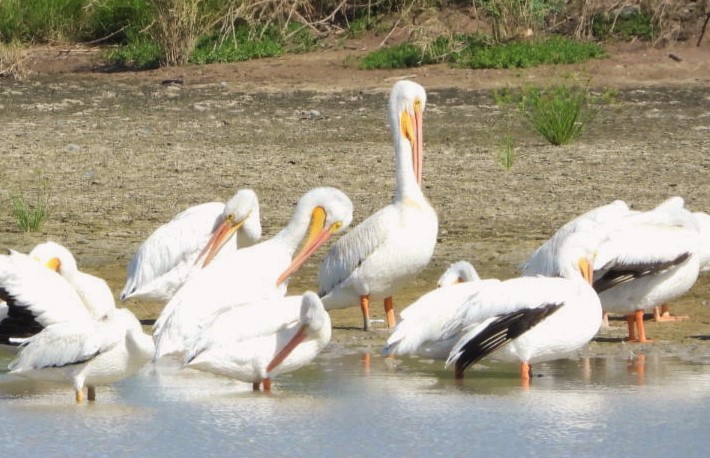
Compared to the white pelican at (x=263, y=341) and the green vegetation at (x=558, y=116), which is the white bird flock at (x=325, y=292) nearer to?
the white pelican at (x=263, y=341)

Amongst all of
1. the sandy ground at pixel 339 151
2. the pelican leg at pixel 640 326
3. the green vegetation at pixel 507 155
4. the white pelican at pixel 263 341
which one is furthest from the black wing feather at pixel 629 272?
the green vegetation at pixel 507 155

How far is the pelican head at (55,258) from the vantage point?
7176mm

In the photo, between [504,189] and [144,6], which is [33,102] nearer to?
[144,6]

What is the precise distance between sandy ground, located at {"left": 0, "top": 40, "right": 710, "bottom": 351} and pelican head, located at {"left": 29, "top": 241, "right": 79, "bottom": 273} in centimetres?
123

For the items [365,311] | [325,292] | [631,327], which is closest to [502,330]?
[631,327]

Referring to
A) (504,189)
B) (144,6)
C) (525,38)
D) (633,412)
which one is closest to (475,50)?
(525,38)

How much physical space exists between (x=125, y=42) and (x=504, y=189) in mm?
7685

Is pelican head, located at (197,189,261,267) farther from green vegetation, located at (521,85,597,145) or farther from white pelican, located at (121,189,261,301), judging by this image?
green vegetation, located at (521,85,597,145)

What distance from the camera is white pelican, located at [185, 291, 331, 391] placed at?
19.6ft

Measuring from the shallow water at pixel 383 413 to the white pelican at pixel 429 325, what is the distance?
0.42ft

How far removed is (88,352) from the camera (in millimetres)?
5723

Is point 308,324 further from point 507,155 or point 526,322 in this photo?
point 507,155

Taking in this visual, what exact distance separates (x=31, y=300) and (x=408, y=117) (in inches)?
92.8

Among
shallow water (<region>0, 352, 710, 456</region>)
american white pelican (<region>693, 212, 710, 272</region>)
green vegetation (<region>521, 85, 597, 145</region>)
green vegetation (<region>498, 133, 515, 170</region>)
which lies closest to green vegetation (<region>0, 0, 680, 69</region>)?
green vegetation (<region>521, 85, 597, 145</region>)
